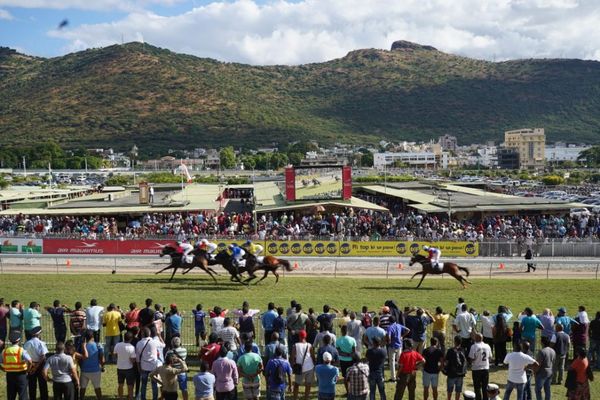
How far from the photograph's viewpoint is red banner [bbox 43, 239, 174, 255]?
32438 millimetres

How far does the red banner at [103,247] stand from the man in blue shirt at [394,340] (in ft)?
68.1

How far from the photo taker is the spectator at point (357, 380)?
396 inches

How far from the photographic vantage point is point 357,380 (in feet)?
33.0

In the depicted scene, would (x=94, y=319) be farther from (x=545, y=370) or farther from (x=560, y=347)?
(x=560, y=347)

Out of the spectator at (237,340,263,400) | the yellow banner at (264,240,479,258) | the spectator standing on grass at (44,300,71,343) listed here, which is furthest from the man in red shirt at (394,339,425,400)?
the yellow banner at (264,240,479,258)

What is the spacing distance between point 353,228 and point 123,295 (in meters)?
15.8

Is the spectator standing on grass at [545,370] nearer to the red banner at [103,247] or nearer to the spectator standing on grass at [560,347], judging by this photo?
the spectator standing on grass at [560,347]

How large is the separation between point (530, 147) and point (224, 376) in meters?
165

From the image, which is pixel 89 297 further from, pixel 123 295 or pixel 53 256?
pixel 53 256

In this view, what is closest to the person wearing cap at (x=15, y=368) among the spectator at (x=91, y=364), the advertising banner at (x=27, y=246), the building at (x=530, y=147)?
the spectator at (x=91, y=364)

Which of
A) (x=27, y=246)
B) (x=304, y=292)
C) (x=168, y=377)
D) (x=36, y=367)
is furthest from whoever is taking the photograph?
(x=27, y=246)

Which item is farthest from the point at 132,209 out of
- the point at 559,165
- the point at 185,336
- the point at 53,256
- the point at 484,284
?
the point at 559,165

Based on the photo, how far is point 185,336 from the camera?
51.9 feet

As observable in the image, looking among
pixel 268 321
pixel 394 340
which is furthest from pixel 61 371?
pixel 394 340
